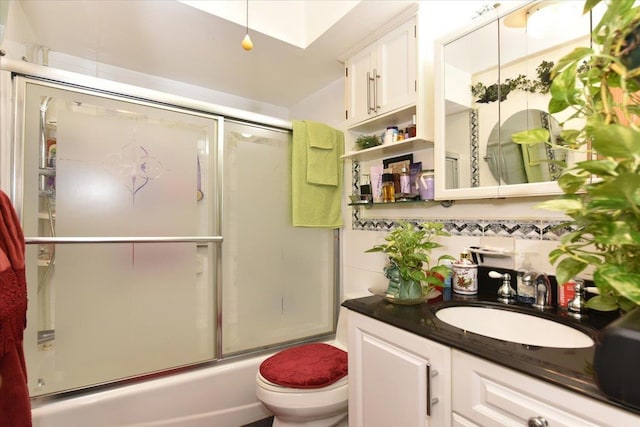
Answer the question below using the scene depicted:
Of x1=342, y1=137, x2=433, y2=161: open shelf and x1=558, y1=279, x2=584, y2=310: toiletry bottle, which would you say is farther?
x1=342, y1=137, x2=433, y2=161: open shelf

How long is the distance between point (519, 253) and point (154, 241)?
1.68 m

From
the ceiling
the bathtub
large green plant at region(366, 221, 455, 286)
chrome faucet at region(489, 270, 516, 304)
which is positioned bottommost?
the bathtub

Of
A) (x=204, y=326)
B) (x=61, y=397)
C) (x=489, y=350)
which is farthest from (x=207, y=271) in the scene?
(x=489, y=350)

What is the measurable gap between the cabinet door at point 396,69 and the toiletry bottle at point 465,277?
772 mm

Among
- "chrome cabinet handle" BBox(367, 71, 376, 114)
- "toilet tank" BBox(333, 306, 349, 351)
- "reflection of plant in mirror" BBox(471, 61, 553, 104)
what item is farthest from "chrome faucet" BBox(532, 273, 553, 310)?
"chrome cabinet handle" BBox(367, 71, 376, 114)

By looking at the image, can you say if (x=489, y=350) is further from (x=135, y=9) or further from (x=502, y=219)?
(x=135, y=9)

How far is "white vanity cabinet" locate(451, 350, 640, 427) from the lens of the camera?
607 mm

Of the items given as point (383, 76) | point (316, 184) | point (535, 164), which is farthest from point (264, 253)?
point (535, 164)

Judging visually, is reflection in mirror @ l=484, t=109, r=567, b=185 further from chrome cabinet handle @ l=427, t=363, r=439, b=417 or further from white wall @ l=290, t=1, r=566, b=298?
chrome cabinet handle @ l=427, t=363, r=439, b=417

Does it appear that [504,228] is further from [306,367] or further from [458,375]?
[306,367]

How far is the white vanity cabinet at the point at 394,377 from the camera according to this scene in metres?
0.89

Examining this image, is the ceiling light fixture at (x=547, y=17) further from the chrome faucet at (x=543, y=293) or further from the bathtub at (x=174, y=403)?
the bathtub at (x=174, y=403)

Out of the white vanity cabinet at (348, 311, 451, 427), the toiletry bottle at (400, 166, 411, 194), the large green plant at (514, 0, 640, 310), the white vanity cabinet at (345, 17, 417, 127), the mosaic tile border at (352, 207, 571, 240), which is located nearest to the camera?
the large green plant at (514, 0, 640, 310)

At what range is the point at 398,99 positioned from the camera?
1530mm
